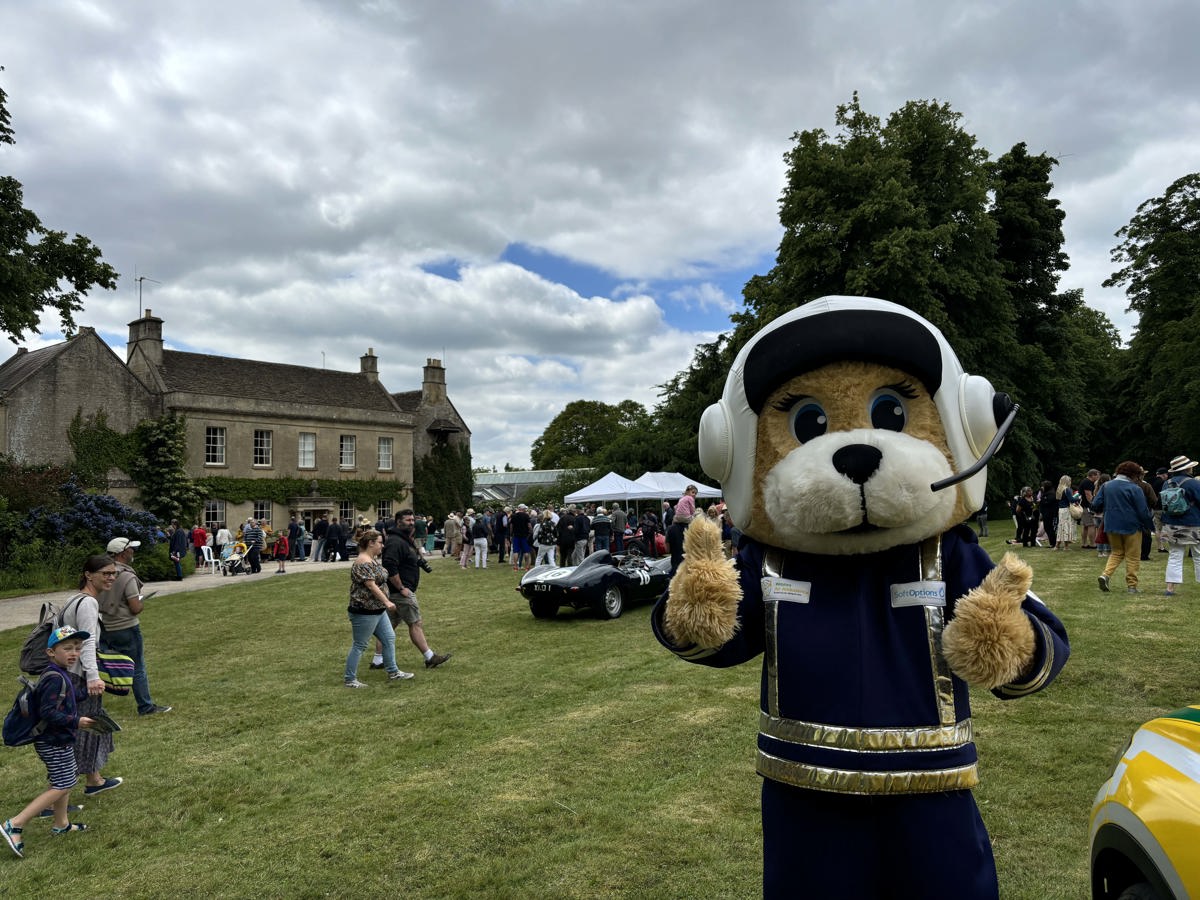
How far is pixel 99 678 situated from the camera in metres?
5.61

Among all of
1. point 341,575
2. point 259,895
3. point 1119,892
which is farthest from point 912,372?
point 341,575

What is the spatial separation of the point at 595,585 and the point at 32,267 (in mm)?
16112

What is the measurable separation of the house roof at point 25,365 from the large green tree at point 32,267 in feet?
41.5

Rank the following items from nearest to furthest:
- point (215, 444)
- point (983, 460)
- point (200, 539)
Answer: point (983, 460)
point (200, 539)
point (215, 444)

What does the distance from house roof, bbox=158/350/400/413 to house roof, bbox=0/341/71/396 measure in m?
4.33

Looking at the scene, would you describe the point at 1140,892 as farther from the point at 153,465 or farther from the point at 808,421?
the point at 153,465

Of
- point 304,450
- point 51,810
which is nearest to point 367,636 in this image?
point 51,810

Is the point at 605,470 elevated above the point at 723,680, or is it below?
above

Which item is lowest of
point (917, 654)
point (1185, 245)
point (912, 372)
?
point (917, 654)

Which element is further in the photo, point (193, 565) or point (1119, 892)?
point (193, 565)

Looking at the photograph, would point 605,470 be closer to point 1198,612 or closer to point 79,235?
point 79,235

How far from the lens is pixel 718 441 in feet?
8.55

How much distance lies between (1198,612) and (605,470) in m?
39.3

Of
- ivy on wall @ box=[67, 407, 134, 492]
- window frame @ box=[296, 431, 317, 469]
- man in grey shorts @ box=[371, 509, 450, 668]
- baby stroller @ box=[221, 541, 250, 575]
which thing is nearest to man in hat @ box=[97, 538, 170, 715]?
man in grey shorts @ box=[371, 509, 450, 668]
